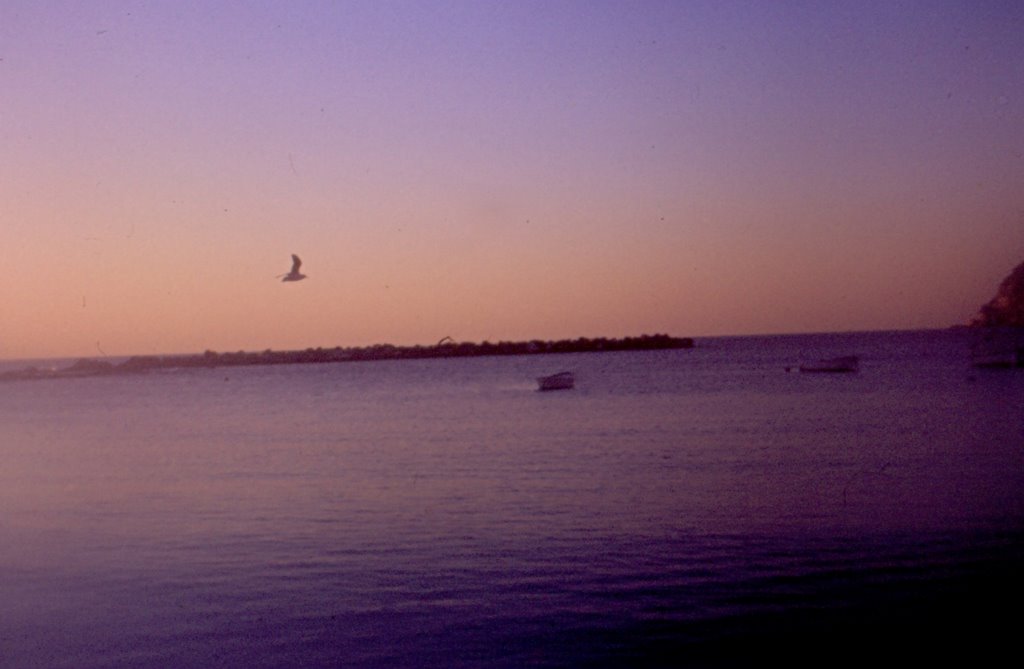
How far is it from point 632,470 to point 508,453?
547 centimetres

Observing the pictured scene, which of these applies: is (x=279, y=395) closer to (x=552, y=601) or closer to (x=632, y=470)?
(x=632, y=470)

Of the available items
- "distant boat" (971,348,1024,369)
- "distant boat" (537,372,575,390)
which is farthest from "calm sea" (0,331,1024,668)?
"distant boat" (971,348,1024,369)

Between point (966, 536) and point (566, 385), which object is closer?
point (966, 536)

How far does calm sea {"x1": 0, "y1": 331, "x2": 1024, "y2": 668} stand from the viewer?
10031 millimetres

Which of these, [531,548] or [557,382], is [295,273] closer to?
[531,548]

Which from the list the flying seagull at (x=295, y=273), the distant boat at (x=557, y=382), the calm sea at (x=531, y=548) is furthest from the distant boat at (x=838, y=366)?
the flying seagull at (x=295, y=273)

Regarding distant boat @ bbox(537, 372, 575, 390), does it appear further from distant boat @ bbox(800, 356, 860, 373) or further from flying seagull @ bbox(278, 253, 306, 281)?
flying seagull @ bbox(278, 253, 306, 281)

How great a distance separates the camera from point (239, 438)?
36.0 meters

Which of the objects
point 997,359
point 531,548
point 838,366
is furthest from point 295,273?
point 997,359

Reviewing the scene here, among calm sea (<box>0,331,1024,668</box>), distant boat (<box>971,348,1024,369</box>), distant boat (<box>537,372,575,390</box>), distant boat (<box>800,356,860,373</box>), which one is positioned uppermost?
distant boat (<box>971,348,1024,369</box>)

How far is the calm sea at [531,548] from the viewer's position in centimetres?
1003

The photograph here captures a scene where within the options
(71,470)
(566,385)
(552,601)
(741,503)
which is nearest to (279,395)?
(566,385)

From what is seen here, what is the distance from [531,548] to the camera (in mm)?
14102

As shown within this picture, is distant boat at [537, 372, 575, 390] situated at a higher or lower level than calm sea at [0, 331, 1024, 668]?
higher
